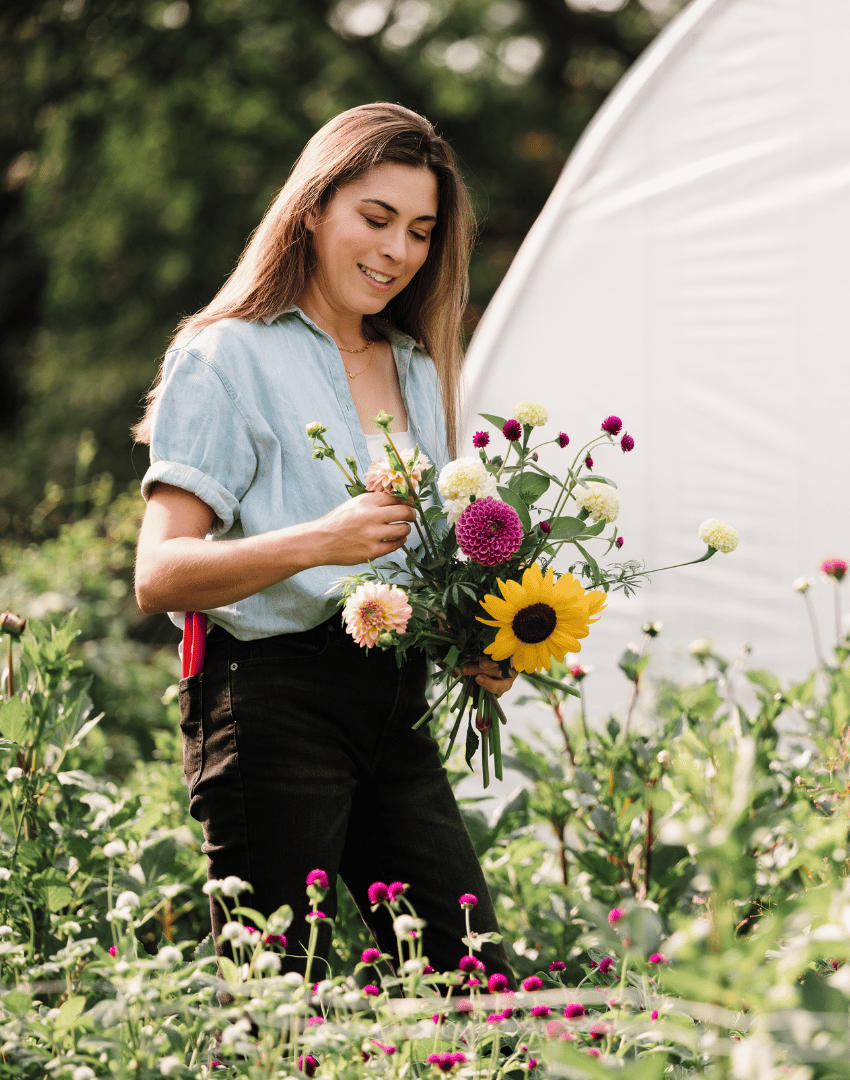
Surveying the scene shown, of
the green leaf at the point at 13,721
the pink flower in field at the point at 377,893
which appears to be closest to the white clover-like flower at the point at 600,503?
the pink flower in field at the point at 377,893

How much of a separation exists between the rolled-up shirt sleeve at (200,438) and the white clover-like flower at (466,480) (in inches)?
11.4

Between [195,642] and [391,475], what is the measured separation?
41cm

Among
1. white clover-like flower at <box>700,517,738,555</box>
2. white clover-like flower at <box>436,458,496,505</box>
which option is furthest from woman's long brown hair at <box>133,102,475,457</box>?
white clover-like flower at <box>700,517,738,555</box>

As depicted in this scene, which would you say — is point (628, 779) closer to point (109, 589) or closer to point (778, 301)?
point (778, 301)

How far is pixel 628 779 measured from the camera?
7.45 ft

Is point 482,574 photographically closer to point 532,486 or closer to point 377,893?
point 532,486

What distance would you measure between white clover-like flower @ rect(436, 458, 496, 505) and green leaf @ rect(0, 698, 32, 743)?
0.86 meters

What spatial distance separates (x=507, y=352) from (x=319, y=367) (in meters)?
1.55

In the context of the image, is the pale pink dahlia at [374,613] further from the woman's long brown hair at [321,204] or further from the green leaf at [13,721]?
the green leaf at [13,721]

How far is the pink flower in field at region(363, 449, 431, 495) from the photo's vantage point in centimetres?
130

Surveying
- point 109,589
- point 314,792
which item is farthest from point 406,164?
point 109,589

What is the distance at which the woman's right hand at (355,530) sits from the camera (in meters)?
1.28

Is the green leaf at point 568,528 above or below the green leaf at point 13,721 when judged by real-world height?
above

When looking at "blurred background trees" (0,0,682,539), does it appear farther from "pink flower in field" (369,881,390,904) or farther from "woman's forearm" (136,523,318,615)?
"pink flower in field" (369,881,390,904)
